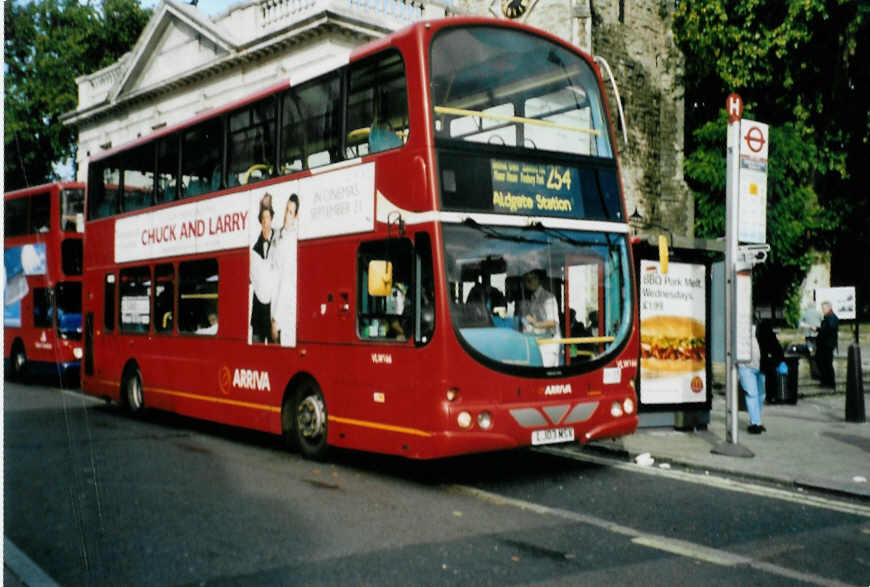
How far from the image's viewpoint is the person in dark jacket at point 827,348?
17.7 m

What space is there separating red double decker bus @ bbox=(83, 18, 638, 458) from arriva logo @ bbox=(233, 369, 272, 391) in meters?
0.02

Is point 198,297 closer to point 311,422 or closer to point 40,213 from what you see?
point 311,422

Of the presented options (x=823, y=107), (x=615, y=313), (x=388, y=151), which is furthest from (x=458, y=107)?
(x=823, y=107)

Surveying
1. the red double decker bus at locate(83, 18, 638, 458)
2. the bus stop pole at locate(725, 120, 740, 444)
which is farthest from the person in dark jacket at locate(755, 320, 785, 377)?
the red double decker bus at locate(83, 18, 638, 458)

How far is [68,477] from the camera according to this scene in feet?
29.0

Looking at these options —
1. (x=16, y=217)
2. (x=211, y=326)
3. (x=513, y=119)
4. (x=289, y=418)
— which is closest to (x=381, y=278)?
(x=513, y=119)

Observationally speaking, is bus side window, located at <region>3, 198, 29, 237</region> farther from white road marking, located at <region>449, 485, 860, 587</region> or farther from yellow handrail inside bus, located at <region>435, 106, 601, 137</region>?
white road marking, located at <region>449, 485, 860, 587</region>

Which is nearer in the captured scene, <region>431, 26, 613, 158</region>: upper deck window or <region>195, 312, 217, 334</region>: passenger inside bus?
<region>431, 26, 613, 158</region>: upper deck window

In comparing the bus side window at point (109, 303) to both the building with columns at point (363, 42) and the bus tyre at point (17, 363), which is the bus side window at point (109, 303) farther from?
the building with columns at point (363, 42)

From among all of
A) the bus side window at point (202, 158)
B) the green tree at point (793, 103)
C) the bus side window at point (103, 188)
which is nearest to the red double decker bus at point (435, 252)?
the bus side window at point (202, 158)

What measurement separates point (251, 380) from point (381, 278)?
3.42 m

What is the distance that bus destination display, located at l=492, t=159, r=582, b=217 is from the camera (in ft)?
27.2

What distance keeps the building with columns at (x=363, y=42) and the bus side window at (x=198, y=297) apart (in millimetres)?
14262

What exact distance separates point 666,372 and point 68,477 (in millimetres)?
6962
